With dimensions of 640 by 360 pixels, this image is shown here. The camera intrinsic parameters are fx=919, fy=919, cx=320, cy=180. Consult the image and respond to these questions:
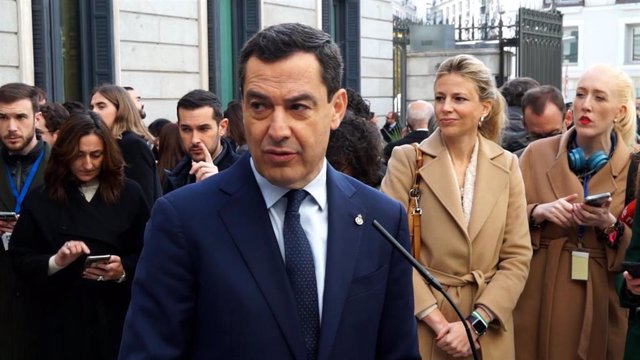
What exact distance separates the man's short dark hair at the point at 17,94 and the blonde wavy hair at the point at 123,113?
1128 millimetres

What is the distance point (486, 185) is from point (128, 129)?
3.77 m

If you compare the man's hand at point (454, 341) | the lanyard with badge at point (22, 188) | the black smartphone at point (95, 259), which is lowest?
the man's hand at point (454, 341)

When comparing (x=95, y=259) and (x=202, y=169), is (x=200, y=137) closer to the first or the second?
(x=202, y=169)

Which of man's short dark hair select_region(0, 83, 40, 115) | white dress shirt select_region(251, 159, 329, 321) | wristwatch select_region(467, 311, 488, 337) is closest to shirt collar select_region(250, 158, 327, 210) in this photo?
white dress shirt select_region(251, 159, 329, 321)

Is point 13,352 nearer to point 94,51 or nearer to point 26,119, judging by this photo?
point 26,119

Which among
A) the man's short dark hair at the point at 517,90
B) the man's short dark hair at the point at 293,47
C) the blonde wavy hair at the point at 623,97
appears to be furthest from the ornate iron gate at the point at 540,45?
the man's short dark hair at the point at 293,47

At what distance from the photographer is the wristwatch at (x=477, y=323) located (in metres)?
4.36

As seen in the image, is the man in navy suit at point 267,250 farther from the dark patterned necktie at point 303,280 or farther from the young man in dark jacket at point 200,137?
the young man in dark jacket at point 200,137

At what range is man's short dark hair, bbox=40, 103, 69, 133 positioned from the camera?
A: 7.34 m

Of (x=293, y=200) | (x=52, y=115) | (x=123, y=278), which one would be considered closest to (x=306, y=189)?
(x=293, y=200)

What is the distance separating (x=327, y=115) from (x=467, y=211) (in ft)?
7.23

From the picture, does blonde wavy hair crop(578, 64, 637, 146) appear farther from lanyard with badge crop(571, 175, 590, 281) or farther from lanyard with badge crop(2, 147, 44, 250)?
lanyard with badge crop(2, 147, 44, 250)

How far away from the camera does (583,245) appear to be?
16.2 feet

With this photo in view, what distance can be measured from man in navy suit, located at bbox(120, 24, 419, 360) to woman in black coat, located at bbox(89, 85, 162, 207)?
13.1 ft
